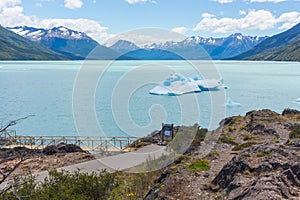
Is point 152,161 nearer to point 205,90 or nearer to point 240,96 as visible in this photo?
point 240,96

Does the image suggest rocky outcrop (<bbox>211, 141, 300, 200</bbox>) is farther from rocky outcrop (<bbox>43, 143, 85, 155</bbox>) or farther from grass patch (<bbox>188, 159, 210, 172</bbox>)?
rocky outcrop (<bbox>43, 143, 85, 155</bbox>)

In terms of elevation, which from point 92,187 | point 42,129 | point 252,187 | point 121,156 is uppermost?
point 252,187

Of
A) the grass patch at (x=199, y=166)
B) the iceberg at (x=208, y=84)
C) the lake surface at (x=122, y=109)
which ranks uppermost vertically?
the grass patch at (x=199, y=166)

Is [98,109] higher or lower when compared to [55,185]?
lower

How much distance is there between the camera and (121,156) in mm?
17875

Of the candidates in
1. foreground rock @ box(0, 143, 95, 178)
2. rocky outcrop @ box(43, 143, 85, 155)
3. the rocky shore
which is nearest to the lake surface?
rocky outcrop @ box(43, 143, 85, 155)

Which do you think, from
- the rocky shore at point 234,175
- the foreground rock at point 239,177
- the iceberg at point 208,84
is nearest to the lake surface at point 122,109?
the iceberg at point 208,84

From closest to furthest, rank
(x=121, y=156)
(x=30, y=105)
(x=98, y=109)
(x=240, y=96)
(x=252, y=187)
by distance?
(x=252, y=187)
(x=121, y=156)
(x=98, y=109)
(x=30, y=105)
(x=240, y=96)

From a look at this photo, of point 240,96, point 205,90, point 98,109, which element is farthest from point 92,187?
point 205,90

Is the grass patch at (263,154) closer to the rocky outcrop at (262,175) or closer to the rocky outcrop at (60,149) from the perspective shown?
the rocky outcrop at (262,175)

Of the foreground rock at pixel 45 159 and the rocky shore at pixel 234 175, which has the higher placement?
the rocky shore at pixel 234 175

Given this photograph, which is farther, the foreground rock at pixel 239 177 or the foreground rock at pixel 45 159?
the foreground rock at pixel 45 159

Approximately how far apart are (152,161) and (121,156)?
3.64 metres

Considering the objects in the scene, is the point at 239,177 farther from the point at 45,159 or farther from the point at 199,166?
the point at 45,159
